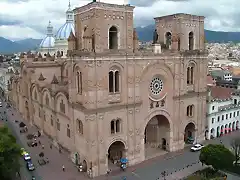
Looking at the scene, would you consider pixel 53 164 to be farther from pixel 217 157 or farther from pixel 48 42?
pixel 48 42

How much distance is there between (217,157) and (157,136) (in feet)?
45.2

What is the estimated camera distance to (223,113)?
55875 mm

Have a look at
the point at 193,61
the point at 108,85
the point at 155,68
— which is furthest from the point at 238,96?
the point at 108,85

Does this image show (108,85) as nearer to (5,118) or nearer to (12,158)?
(12,158)

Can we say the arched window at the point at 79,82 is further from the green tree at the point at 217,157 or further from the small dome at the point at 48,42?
the small dome at the point at 48,42

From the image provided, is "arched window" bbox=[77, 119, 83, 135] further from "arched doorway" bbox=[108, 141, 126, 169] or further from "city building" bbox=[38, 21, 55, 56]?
"city building" bbox=[38, 21, 55, 56]

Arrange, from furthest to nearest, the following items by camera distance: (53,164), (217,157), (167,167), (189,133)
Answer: (189,133)
(53,164)
(167,167)
(217,157)

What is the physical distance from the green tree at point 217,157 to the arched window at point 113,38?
19.5m

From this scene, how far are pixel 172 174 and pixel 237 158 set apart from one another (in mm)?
10824

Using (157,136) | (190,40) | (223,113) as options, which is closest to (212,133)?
(223,113)

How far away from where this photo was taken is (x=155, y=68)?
4369cm

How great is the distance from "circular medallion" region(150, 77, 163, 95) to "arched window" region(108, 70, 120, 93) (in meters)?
6.57

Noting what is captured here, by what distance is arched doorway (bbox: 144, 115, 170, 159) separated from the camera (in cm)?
4753

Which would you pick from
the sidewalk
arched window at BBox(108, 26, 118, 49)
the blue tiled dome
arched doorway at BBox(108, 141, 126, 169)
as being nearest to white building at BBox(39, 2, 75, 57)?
the blue tiled dome
